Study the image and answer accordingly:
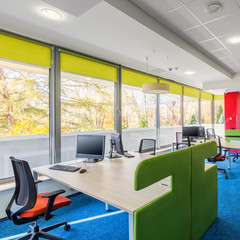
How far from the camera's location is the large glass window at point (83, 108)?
150 inches

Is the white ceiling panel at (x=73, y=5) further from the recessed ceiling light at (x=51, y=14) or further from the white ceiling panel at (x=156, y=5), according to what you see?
the white ceiling panel at (x=156, y=5)

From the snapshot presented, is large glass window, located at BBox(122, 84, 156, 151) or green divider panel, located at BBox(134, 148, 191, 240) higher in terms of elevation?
large glass window, located at BBox(122, 84, 156, 151)

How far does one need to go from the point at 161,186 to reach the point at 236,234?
1.26 meters

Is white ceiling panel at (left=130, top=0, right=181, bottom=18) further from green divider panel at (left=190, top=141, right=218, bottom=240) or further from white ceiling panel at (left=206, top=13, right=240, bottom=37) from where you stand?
green divider panel at (left=190, top=141, right=218, bottom=240)

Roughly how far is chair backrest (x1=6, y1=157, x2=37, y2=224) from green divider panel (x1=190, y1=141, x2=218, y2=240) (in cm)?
171

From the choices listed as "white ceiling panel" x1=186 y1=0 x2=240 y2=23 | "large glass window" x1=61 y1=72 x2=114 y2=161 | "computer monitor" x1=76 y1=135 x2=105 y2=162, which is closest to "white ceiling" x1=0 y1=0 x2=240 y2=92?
"white ceiling panel" x1=186 y1=0 x2=240 y2=23

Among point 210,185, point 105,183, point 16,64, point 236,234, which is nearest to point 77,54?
point 16,64

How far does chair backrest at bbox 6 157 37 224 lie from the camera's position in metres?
1.85

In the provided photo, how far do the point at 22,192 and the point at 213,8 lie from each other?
3.32 metres

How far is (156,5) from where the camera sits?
8.38 feet

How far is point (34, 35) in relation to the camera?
310 cm

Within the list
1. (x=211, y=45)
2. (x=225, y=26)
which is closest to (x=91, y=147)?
(x=225, y=26)

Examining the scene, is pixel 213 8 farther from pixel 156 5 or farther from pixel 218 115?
pixel 218 115

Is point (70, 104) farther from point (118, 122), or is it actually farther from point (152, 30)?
point (152, 30)
